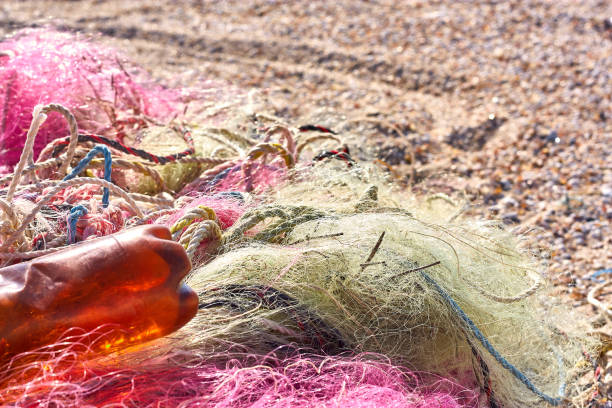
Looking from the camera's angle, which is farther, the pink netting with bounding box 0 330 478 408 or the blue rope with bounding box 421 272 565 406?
the blue rope with bounding box 421 272 565 406

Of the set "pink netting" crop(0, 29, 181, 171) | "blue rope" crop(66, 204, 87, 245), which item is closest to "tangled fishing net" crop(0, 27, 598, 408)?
"blue rope" crop(66, 204, 87, 245)

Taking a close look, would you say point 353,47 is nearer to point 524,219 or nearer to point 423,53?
point 423,53

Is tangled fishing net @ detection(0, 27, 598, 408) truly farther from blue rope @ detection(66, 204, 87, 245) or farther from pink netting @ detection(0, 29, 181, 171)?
pink netting @ detection(0, 29, 181, 171)

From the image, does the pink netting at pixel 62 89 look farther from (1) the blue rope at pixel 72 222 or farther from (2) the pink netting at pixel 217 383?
(2) the pink netting at pixel 217 383

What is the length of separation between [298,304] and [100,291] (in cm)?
56

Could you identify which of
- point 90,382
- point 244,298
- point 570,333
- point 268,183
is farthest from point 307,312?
point 570,333

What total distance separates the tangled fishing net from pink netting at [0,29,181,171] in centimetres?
43

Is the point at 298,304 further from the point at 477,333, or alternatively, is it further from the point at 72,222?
the point at 72,222

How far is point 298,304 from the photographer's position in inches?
66.1

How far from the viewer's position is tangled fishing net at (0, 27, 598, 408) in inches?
56.4

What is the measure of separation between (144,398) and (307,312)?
51 centimetres

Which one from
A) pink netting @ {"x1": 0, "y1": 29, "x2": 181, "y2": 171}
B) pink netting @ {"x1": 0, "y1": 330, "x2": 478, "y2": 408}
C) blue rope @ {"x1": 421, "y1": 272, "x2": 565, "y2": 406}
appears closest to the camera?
pink netting @ {"x1": 0, "y1": 330, "x2": 478, "y2": 408}

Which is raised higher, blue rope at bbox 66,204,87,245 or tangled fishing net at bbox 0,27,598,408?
blue rope at bbox 66,204,87,245

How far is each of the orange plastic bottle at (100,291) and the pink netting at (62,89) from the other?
133 centimetres
